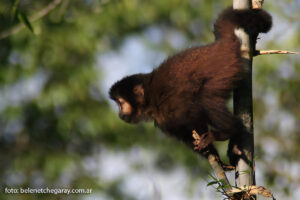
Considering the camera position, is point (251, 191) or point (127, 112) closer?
point (251, 191)

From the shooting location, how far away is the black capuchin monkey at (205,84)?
371cm

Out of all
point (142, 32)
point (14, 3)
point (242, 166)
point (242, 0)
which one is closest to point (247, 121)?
point (242, 166)

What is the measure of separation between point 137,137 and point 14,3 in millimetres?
7451

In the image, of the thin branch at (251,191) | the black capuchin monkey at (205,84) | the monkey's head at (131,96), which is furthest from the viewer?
the monkey's head at (131,96)

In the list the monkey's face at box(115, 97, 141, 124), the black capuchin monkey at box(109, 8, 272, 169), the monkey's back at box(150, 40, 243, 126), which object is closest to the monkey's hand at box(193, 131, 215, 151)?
the black capuchin monkey at box(109, 8, 272, 169)

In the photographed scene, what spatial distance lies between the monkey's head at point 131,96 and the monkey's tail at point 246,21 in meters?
1.14

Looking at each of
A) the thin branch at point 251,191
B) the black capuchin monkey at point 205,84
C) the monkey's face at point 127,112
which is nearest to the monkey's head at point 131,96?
the monkey's face at point 127,112

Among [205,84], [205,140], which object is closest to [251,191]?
[205,140]

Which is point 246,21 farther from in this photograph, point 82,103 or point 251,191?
point 82,103

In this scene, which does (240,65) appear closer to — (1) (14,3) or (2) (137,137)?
(1) (14,3)

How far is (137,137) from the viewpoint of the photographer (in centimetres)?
1067

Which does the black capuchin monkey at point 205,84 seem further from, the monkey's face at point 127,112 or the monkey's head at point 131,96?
the monkey's face at point 127,112

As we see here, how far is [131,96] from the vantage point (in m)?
4.86

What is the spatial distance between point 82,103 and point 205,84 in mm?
6944
